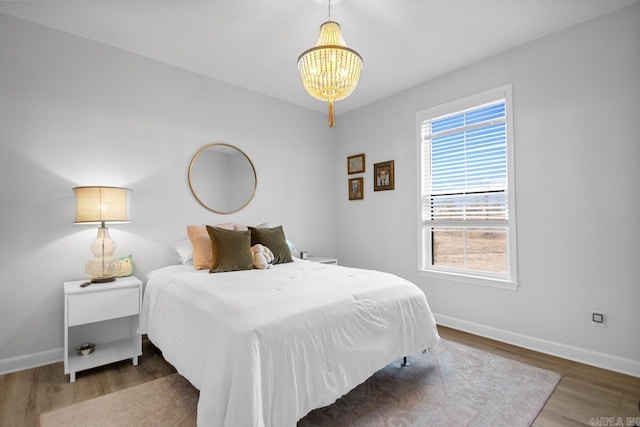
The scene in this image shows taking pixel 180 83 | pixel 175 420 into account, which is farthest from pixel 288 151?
pixel 175 420

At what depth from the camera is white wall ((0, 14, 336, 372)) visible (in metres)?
2.44

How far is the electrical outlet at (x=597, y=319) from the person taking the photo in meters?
2.45

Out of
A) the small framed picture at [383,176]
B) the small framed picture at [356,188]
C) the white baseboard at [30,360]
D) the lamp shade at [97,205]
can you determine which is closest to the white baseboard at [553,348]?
the small framed picture at [383,176]

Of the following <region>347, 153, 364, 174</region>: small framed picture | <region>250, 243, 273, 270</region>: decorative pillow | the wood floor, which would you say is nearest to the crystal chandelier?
<region>250, 243, 273, 270</region>: decorative pillow

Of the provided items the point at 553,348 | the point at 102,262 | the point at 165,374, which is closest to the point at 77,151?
the point at 102,262

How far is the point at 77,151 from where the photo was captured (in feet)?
8.86

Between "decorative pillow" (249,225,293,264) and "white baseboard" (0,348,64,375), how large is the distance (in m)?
1.83

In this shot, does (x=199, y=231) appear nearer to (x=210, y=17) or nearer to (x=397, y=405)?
(x=210, y=17)

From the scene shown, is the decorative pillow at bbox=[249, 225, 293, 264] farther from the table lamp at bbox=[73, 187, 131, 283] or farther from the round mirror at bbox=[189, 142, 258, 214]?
the table lamp at bbox=[73, 187, 131, 283]

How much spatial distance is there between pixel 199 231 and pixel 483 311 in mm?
2931

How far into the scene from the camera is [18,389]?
2.15m

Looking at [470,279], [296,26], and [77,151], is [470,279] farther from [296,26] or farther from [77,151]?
[77,151]

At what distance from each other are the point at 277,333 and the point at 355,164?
3.29 m

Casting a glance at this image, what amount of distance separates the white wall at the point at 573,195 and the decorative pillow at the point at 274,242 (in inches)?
73.6
